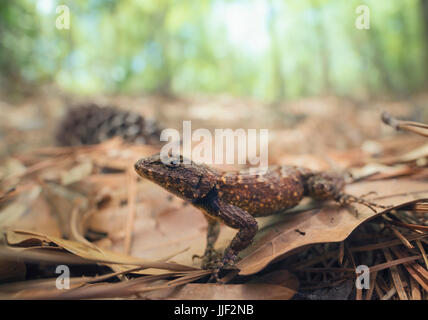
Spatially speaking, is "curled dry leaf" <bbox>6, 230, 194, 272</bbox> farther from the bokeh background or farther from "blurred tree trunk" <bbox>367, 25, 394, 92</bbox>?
"blurred tree trunk" <bbox>367, 25, 394, 92</bbox>

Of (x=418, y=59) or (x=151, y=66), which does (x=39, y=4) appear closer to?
(x=151, y=66)

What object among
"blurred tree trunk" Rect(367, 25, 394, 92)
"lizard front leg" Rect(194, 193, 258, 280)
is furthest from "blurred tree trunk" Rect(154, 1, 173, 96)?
"blurred tree trunk" Rect(367, 25, 394, 92)

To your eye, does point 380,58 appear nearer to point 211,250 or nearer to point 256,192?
point 256,192

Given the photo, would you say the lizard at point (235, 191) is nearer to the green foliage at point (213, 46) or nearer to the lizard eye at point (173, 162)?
the lizard eye at point (173, 162)

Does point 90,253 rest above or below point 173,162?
below

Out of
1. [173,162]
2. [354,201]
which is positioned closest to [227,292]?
[173,162]

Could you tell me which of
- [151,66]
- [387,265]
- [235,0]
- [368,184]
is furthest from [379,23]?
[387,265]
